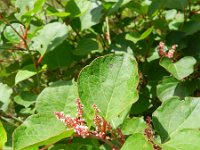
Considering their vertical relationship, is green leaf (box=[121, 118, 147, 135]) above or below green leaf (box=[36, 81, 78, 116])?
below

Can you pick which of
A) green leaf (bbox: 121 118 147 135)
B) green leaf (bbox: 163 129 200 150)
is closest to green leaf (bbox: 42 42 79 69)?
green leaf (bbox: 121 118 147 135)

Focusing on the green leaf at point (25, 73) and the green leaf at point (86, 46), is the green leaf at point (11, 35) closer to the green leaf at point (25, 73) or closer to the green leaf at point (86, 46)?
the green leaf at point (25, 73)

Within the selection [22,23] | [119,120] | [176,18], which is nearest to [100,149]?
[119,120]

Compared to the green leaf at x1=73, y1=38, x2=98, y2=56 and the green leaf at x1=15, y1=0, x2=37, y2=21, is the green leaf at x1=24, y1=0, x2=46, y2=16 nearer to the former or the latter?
the green leaf at x1=15, y1=0, x2=37, y2=21

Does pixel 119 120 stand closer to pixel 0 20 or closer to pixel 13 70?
pixel 0 20

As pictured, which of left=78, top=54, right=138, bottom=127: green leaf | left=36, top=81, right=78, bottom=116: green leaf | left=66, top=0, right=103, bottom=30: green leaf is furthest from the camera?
left=66, top=0, right=103, bottom=30: green leaf

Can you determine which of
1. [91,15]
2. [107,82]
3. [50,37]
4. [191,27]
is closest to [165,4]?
[191,27]
